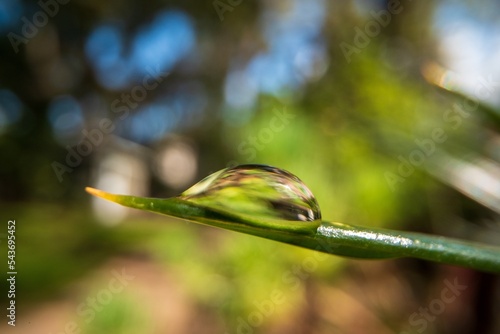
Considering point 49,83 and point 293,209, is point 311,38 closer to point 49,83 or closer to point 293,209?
point 293,209

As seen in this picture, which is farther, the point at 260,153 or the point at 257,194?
the point at 260,153

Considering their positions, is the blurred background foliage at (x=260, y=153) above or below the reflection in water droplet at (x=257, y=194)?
below

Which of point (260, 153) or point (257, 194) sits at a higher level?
point (257, 194)

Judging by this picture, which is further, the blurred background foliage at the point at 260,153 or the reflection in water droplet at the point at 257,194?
the blurred background foliage at the point at 260,153

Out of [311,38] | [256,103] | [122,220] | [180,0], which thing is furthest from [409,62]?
[122,220]
